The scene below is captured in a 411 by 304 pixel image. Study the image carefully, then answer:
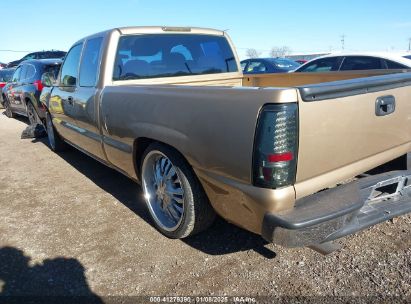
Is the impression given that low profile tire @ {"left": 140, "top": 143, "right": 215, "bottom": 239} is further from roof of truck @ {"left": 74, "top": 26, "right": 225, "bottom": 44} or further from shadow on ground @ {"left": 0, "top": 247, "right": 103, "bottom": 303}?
Result: roof of truck @ {"left": 74, "top": 26, "right": 225, "bottom": 44}

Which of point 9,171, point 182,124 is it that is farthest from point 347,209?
point 9,171

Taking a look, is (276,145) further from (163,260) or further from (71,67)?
(71,67)

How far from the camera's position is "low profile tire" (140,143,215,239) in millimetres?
2650

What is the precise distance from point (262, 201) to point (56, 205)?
283cm

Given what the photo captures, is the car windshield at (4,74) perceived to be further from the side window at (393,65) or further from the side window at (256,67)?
the side window at (393,65)

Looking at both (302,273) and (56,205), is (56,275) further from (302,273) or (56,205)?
(302,273)

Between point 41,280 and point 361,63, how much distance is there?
682 cm

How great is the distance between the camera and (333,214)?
6.63 ft

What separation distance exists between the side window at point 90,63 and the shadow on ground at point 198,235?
131 cm

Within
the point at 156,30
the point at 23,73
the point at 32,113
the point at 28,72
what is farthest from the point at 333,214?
the point at 23,73

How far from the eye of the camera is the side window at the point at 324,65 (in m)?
7.58

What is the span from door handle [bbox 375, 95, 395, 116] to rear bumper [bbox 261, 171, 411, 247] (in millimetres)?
469

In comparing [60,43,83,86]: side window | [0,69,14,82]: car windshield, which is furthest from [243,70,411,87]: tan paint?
[0,69,14,82]: car windshield

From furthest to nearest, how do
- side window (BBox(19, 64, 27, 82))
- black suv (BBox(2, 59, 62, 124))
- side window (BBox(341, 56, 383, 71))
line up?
side window (BBox(19, 64, 27, 82)) → black suv (BBox(2, 59, 62, 124)) → side window (BBox(341, 56, 383, 71))
